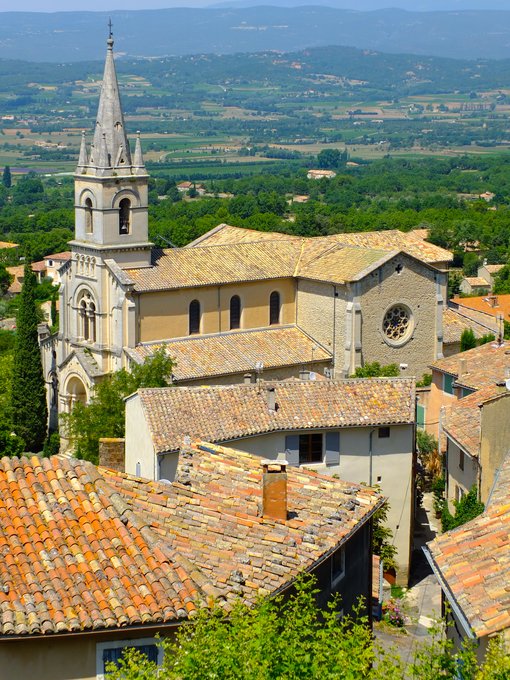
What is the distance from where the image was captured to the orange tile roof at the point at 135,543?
48.2 feet

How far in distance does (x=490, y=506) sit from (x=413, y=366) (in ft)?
114

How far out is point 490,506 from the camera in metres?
18.7

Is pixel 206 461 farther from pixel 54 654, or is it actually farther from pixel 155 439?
pixel 155 439

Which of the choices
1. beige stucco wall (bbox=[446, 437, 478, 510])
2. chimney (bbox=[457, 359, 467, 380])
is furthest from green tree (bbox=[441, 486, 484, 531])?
chimney (bbox=[457, 359, 467, 380])

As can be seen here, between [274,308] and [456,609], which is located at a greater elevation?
[456,609]

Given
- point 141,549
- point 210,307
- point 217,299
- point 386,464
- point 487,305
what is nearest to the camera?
point 141,549

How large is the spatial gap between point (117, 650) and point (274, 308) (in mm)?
39368

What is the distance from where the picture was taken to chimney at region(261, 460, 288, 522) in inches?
717

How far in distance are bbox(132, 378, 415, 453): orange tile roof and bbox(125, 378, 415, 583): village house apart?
0.9 inches

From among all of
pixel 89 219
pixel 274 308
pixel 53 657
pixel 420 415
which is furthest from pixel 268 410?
pixel 89 219

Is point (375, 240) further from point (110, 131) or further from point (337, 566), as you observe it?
point (337, 566)

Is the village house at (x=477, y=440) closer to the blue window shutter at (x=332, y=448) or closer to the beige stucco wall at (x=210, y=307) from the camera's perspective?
the blue window shutter at (x=332, y=448)

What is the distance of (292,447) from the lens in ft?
108

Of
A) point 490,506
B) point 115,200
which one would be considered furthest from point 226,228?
point 490,506
